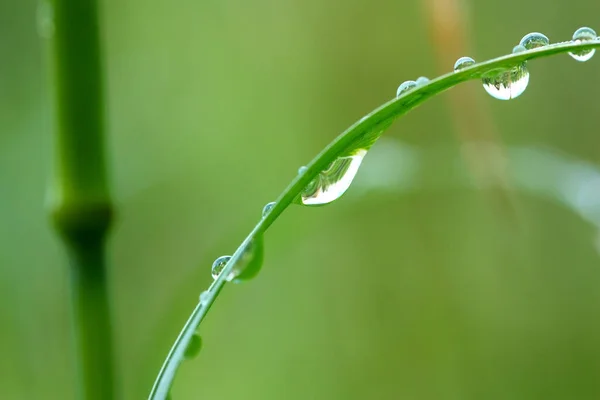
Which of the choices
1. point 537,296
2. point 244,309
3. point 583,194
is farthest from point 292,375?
point 583,194

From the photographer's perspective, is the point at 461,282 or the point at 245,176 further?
the point at 245,176

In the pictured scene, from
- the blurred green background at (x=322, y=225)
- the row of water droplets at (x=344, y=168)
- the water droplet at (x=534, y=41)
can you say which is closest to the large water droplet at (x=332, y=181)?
the row of water droplets at (x=344, y=168)

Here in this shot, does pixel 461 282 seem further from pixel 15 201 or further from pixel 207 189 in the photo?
pixel 15 201

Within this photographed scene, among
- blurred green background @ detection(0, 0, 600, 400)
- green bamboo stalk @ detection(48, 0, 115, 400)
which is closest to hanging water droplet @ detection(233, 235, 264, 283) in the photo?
green bamboo stalk @ detection(48, 0, 115, 400)

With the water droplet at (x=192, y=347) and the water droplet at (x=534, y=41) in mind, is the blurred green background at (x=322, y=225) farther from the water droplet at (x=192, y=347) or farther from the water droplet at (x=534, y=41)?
the water droplet at (x=192, y=347)

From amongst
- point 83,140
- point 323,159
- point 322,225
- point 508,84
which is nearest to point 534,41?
point 508,84

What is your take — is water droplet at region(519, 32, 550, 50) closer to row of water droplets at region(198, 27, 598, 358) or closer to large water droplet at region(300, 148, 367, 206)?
row of water droplets at region(198, 27, 598, 358)
